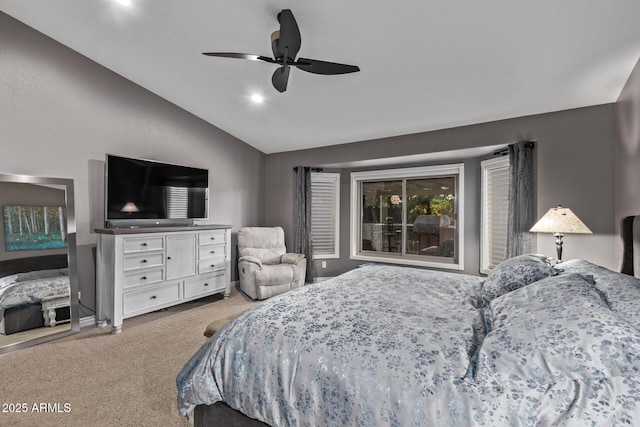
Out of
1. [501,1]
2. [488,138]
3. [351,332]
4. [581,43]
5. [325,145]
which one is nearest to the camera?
[351,332]

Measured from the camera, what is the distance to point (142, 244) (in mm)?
3455

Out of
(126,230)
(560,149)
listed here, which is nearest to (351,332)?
(126,230)

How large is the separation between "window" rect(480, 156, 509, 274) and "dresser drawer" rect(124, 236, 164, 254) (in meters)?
4.08

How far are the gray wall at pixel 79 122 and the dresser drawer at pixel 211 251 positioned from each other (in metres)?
1.18

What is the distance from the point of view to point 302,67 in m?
2.41

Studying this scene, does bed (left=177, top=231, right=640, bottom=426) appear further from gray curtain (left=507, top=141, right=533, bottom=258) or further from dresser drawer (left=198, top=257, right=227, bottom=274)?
dresser drawer (left=198, top=257, right=227, bottom=274)

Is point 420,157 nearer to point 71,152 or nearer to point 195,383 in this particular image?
point 195,383

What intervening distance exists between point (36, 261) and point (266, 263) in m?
2.74

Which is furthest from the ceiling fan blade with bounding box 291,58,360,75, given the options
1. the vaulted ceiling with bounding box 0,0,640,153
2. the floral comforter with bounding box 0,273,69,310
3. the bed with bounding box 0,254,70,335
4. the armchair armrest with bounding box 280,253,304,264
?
the floral comforter with bounding box 0,273,69,310

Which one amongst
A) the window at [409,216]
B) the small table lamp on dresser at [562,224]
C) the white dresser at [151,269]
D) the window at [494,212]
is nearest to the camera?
the small table lamp on dresser at [562,224]

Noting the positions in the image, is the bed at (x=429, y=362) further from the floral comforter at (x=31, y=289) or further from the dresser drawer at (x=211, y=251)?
the dresser drawer at (x=211, y=251)

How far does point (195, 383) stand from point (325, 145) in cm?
422

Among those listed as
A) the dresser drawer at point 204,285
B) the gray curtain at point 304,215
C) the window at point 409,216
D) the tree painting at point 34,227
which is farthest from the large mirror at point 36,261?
the window at point 409,216

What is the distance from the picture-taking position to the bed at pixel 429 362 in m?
0.95
